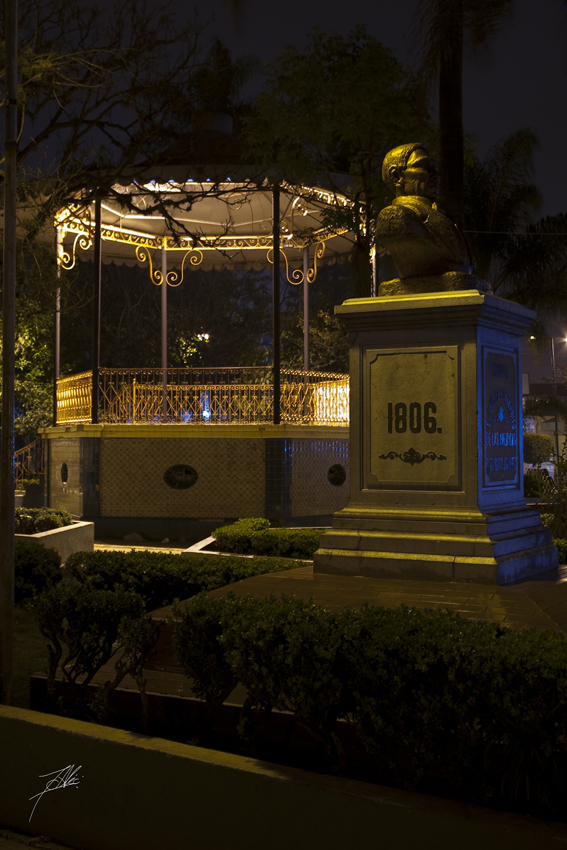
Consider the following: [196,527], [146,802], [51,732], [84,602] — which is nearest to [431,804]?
[146,802]

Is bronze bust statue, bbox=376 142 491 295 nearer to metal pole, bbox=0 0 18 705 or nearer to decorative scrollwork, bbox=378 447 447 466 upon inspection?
decorative scrollwork, bbox=378 447 447 466

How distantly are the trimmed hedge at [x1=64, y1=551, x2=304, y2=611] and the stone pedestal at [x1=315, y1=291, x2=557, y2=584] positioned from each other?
91cm

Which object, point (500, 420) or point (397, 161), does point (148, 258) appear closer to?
point (397, 161)

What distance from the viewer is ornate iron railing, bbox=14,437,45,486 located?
79.7 ft

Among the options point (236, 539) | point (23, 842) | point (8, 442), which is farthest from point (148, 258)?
point (23, 842)

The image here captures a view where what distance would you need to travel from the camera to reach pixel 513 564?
602cm

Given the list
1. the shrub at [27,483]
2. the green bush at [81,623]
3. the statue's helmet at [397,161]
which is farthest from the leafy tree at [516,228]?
the green bush at [81,623]

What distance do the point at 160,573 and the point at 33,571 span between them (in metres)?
2.35

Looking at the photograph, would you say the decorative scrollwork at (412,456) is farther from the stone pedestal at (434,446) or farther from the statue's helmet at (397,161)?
the statue's helmet at (397,161)

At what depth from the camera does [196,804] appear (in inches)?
156

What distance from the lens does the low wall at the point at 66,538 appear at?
12.3m

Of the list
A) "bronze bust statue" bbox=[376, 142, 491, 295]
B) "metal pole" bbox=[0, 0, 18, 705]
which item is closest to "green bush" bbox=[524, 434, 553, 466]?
"bronze bust statue" bbox=[376, 142, 491, 295]

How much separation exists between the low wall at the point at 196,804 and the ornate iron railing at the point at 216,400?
1324cm

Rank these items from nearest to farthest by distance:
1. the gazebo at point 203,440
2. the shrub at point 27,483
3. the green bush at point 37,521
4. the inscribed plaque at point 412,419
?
1. the inscribed plaque at point 412,419
2. the green bush at point 37,521
3. the gazebo at point 203,440
4. the shrub at point 27,483
